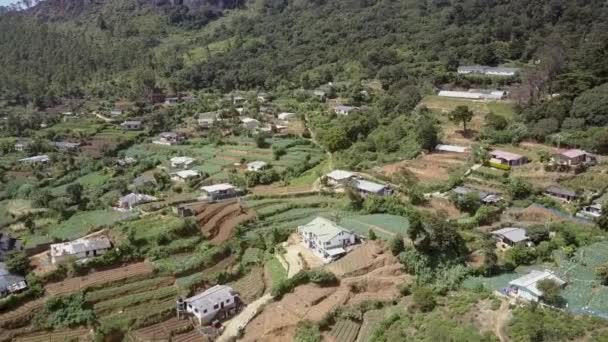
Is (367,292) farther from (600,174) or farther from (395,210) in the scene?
(600,174)

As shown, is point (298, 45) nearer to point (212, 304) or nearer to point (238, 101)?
point (238, 101)

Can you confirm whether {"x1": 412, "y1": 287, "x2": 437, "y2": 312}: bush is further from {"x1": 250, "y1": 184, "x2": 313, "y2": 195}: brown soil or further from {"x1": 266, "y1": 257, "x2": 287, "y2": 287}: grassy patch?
{"x1": 250, "y1": 184, "x2": 313, "y2": 195}: brown soil

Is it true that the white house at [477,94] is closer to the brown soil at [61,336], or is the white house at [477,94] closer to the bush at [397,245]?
the bush at [397,245]

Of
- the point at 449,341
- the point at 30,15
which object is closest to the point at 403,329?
the point at 449,341

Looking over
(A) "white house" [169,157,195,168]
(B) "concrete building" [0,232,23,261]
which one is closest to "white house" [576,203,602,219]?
(A) "white house" [169,157,195,168]

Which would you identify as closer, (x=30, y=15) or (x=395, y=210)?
(x=395, y=210)

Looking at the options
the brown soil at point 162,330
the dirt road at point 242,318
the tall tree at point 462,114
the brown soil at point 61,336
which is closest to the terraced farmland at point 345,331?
the dirt road at point 242,318
